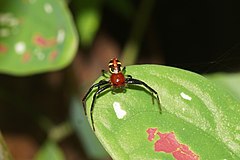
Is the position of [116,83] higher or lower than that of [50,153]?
higher

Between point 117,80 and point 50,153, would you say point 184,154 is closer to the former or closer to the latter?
point 117,80

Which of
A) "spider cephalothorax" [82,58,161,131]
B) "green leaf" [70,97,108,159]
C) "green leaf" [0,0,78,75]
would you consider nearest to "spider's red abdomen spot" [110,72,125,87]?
"spider cephalothorax" [82,58,161,131]

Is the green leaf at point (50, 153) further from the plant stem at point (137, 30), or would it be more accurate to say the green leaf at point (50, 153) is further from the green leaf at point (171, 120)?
the green leaf at point (171, 120)

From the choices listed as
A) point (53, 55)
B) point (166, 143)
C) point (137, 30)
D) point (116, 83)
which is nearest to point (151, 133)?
point (166, 143)

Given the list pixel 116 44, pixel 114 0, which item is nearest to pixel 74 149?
pixel 116 44

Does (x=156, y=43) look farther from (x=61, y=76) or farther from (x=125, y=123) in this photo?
(x=125, y=123)

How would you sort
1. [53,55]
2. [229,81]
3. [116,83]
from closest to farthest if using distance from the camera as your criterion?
[116,83] < [53,55] < [229,81]

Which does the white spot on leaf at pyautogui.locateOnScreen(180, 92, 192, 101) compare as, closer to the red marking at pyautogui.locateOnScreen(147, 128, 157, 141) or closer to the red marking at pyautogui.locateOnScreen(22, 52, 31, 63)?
the red marking at pyautogui.locateOnScreen(147, 128, 157, 141)

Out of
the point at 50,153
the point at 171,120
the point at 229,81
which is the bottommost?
the point at 50,153
